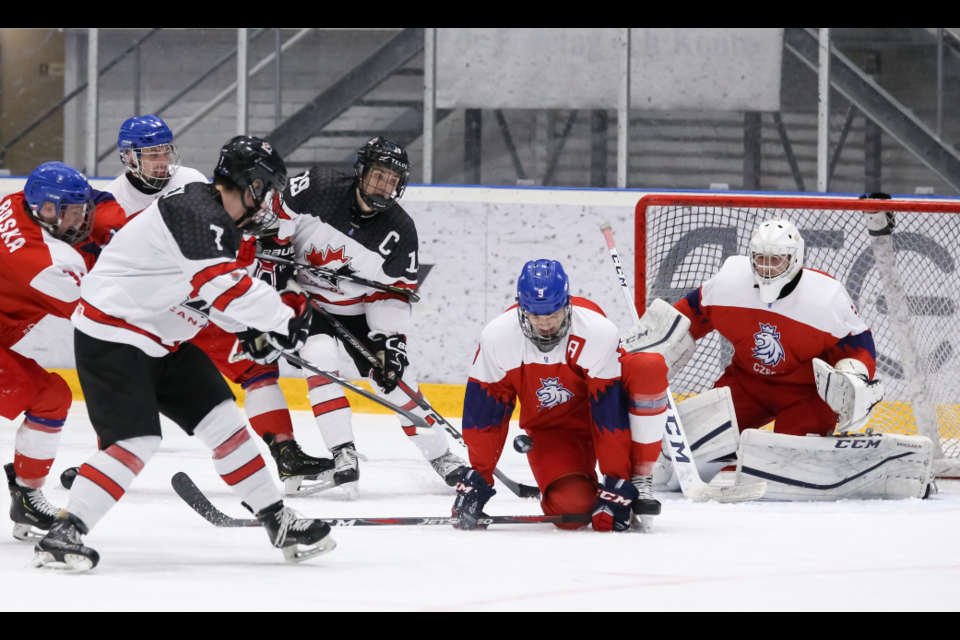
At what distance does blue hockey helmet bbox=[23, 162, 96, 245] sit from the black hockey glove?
1.05 metres

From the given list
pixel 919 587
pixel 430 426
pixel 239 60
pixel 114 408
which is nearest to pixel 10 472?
pixel 114 408

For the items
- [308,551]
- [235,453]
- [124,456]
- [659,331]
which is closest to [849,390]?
[659,331]

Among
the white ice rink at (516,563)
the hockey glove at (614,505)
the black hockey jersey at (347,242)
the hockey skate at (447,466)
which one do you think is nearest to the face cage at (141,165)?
the black hockey jersey at (347,242)

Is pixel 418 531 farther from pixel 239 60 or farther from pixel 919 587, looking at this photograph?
pixel 239 60

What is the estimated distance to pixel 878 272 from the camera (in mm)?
4207

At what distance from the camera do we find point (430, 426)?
3412mm

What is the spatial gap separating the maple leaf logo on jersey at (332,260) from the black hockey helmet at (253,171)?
1.16m

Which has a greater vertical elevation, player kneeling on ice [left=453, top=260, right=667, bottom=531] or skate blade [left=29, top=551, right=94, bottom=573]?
player kneeling on ice [left=453, top=260, right=667, bottom=531]

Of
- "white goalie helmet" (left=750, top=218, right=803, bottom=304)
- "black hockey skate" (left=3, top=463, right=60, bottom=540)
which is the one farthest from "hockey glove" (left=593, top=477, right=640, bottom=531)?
"black hockey skate" (left=3, top=463, right=60, bottom=540)

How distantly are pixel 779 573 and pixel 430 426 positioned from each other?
4.67 ft

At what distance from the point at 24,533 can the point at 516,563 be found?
3.91ft

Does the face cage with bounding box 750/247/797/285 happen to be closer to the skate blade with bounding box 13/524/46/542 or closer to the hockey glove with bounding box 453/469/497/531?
the hockey glove with bounding box 453/469/497/531

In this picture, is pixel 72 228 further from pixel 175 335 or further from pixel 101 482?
pixel 101 482

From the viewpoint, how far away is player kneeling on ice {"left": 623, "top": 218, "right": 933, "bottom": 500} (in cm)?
327
